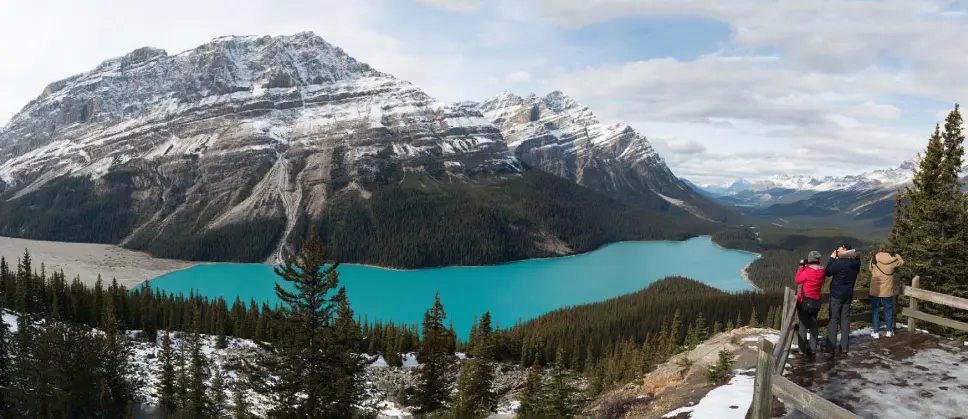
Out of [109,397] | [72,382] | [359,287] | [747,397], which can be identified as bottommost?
[359,287]

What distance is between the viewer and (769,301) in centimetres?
12650

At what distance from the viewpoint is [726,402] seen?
15430 millimetres

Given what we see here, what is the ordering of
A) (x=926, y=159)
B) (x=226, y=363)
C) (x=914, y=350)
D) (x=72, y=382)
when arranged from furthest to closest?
1. (x=226, y=363)
2. (x=72, y=382)
3. (x=926, y=159)
4. (x=914, y=350)

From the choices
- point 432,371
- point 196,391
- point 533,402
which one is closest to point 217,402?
point 196,391

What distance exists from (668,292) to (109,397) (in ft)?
458

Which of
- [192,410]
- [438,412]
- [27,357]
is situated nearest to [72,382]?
[27,357]

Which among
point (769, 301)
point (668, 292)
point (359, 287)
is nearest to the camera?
point (769, 301)

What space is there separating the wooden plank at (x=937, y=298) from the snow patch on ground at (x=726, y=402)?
245 inches

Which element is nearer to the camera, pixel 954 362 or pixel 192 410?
pixel 954 362

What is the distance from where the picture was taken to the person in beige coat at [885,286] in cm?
1719

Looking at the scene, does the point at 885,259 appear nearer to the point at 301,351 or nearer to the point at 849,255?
the point at 849,255

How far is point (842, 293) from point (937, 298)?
340cm

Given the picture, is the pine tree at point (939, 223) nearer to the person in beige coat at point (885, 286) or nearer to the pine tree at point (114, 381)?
the person in beige coat at point (885, 286)

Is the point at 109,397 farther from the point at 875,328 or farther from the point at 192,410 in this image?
the point at 875,328
